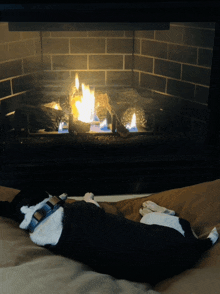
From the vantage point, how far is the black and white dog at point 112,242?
0.76 metres

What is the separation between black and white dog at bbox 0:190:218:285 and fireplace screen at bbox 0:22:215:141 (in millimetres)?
847

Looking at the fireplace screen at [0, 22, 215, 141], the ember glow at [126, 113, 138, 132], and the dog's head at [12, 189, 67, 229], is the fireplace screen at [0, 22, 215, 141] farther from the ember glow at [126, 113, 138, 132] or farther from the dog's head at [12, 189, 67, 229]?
the dog's head at [12, 189, 67, 229]

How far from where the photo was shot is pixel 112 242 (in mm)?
771

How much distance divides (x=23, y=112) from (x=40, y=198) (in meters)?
0.82

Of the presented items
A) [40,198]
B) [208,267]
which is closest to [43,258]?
[40,198]

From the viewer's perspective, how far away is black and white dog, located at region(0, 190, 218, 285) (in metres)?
→ 0.76

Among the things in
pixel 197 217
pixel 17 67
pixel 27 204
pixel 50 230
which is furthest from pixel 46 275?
pixel 17 67

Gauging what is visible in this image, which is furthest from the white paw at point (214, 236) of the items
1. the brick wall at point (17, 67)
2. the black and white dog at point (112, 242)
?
the brick wall at point (17, 67)

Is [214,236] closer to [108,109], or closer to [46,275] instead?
[46,275]

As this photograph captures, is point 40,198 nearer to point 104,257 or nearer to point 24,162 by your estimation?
point 104,257

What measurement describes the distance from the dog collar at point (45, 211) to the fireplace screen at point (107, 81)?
2.73 feet

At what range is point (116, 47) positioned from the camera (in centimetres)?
169

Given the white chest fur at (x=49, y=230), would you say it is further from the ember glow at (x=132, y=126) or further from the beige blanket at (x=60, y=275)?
the ember glow at (x=132, y=126)

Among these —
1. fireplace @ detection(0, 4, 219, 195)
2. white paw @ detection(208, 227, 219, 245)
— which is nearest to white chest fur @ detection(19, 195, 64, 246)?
white paw @ detection(208, 227, 219, 245)
